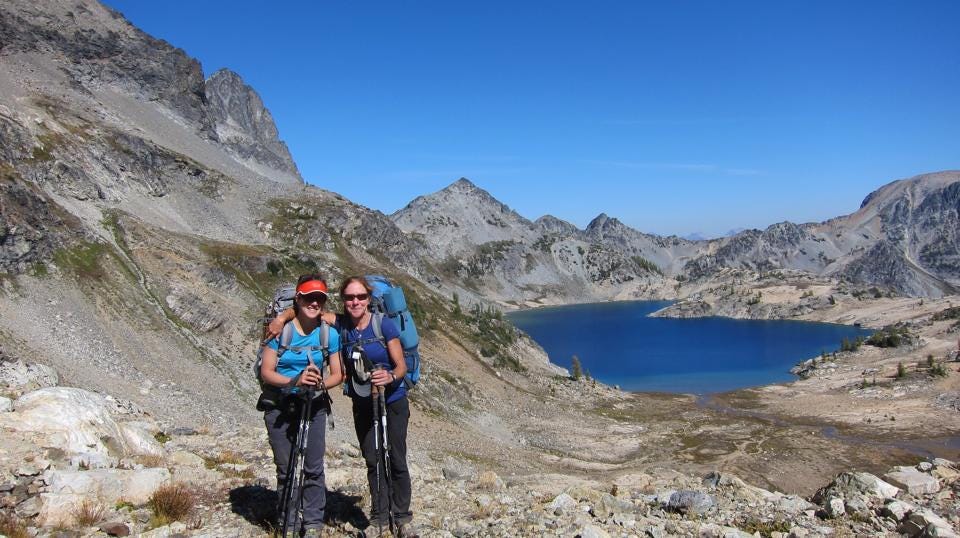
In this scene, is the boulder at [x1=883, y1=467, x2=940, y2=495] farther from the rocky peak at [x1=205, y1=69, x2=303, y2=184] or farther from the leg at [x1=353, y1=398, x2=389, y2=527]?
the rocky peak at [x1=205, y1=69, x2=303, y2=184]

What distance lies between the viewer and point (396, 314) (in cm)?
838

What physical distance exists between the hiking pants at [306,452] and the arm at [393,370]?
2.93 ft

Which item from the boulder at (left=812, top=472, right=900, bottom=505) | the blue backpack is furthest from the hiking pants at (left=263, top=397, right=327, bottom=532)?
the boulder at (left=812, top=472, right=900, bottom=505)

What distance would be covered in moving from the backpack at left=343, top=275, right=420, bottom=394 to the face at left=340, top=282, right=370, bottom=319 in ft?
0.66

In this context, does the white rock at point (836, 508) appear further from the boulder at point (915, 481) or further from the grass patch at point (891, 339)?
the grass patch at point (891, 339)

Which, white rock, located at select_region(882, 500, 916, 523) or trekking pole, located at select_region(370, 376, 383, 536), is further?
white rock, located at select_region(882, 500, 916, 523)

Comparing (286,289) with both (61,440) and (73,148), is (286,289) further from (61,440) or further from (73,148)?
(73,148)

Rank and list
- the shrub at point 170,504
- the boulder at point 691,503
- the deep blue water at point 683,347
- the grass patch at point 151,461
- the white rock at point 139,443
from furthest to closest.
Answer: the deep blue water at point 683,347 → the white rock at point 139,443 → the boulder at point 691,503 → the grass patch at point 151,461 → the shrub at point 170,504

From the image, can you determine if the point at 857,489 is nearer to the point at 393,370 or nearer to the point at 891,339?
the point at 393,370

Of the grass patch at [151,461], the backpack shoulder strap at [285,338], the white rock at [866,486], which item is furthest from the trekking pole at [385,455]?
the white rock at [866,486]

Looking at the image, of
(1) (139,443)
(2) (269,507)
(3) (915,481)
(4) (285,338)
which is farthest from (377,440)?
(3) (915,481)

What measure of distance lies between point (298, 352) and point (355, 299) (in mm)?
1073

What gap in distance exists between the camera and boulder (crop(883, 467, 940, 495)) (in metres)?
14.3

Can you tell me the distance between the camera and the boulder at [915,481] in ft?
47.0
